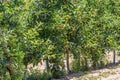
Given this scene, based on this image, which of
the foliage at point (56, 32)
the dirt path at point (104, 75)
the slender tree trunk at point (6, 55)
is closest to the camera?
the slender tree trunk at point (6, 55)

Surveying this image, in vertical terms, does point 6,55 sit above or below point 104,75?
above

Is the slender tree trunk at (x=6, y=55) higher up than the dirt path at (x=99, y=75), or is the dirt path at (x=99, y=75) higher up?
the slender tree trunk at (x=6, y=55)

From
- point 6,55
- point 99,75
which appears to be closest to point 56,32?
point 99,75

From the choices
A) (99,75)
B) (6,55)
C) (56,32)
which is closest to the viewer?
(6,55)

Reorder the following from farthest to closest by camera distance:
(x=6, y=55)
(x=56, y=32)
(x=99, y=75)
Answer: (x=99, y=75) < (x=56, y=32) < (x=6, y=55)

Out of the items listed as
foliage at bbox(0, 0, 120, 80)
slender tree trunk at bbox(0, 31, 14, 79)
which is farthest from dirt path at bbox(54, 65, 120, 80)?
slender tree trunk at bbox(0, 31, 14, 79)

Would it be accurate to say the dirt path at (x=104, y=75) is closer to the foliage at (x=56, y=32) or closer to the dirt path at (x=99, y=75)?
the dirt path at (x=99, y=75)

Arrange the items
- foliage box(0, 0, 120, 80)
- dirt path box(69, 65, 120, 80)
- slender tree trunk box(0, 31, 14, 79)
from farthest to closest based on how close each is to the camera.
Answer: dirt path box(69, 65, 120, 80)
foliage box(0, 0, 120, 80)
slender tree trunk box(0, 31, 14, 79)

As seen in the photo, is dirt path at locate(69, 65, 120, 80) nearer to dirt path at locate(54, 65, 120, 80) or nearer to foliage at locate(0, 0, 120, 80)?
dirt path at locate(54, 65, 120, 80)

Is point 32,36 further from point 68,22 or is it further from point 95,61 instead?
point 95,61

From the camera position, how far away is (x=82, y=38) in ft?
32.5

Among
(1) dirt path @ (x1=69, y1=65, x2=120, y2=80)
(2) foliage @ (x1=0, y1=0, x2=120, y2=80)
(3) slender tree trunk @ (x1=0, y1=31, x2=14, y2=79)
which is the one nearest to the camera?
(3) slender tree trunk @ (x1=0, y1=31, x2=14, y2=79)

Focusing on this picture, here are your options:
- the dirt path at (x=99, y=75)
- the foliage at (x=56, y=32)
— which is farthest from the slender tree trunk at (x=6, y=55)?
the dirt path at (x=99, y=75)

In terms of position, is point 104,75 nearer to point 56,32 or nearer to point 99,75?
point 99,75
